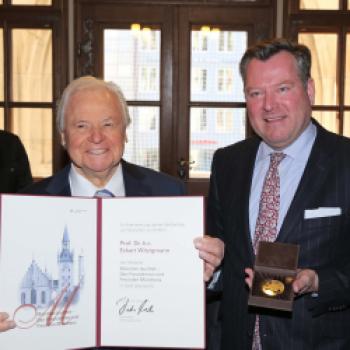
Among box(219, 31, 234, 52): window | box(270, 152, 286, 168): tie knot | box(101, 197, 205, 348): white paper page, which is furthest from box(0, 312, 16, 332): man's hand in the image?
box(219, 31, 234, 52): window

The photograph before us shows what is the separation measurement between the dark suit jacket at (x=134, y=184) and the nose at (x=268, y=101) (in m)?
0.46

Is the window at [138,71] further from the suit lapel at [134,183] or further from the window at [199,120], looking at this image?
the suit lapel at [134,183]

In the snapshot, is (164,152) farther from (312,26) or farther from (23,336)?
(23,336)

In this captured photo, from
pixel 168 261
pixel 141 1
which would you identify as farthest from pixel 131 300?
pixel 141 1

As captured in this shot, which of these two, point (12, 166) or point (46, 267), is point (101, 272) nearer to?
point (46, 267)

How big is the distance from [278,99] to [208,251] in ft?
2.25

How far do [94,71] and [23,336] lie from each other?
3.33 m

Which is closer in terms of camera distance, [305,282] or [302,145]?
[305,282]

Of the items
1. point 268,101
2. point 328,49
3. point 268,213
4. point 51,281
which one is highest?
point 328,49

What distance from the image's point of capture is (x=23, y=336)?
62.4 inches

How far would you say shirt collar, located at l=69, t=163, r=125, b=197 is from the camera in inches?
76.2

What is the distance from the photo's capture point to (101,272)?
5.45 ft
